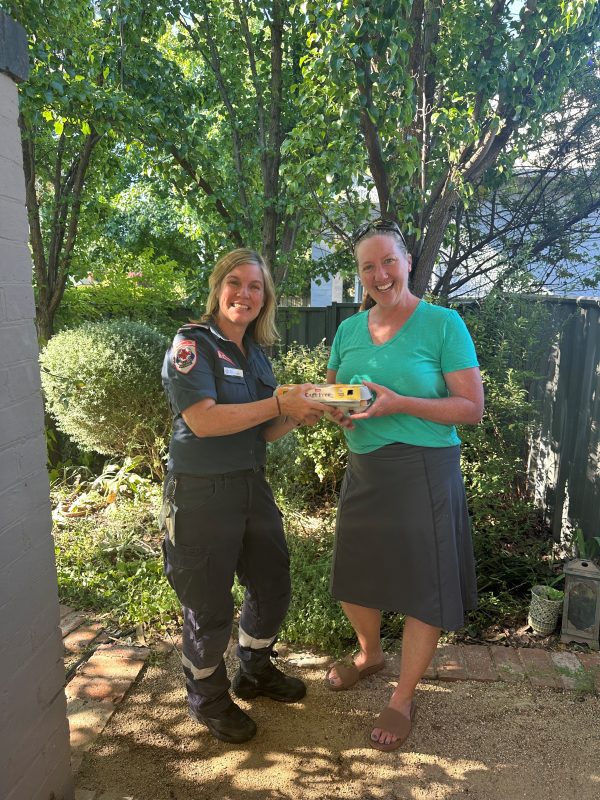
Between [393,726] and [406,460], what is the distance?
107cm

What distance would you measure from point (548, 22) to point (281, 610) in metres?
3.42

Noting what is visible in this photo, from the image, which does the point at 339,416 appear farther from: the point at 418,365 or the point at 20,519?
the point at 20,519

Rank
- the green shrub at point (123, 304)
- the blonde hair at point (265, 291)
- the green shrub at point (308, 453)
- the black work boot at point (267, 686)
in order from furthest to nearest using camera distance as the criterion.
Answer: the green shrub at point (123, 304) → the green shrub at point (308, 453) → the black work boot at point (267, 686) → the blonde hair at point (265, 291)

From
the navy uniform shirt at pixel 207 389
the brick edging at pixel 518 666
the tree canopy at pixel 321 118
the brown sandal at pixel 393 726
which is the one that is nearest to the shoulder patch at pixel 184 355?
the navy uniform shirt at pixel 207 389

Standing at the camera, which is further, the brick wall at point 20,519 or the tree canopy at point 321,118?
the tree canopy at point 321,118

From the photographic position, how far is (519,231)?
21.6ft

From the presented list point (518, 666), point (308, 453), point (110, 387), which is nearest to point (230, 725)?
point (518, 666)

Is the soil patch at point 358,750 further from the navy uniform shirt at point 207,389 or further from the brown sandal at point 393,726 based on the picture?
the navy uniform shirt at point 207,389

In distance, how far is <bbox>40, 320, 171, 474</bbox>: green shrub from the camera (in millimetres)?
4836

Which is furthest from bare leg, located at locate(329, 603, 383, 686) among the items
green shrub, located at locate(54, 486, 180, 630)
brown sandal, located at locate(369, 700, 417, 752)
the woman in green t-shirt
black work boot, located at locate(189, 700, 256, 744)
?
green shrub, located at locate(54, 486, 180, 630)

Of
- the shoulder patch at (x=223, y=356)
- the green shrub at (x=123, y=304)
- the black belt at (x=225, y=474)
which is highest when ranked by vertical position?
the green shrub at (x=123, y=304)

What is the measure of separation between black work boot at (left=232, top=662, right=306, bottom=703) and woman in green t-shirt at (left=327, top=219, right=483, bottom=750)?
396 mm

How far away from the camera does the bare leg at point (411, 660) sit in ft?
7.50

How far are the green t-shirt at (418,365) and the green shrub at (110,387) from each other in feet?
9.82
